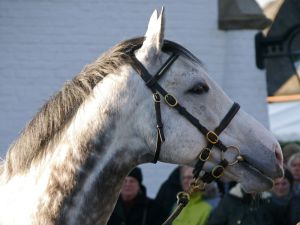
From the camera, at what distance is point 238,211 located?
699cm

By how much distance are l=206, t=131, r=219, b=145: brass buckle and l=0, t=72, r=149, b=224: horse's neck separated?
1.04 ft

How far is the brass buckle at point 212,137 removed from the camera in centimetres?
408

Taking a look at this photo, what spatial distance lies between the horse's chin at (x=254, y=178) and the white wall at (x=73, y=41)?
682 centimetres

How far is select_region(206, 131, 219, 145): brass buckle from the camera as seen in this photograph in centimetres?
408

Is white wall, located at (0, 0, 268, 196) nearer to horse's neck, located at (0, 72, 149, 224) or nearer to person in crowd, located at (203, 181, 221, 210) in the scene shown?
person in crowd, located at (203, 181, 221, 210)

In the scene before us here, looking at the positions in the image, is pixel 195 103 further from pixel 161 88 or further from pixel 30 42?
pixel 30 42

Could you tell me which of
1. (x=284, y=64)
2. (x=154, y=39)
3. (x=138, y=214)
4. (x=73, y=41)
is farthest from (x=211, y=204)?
(x=284, y=64)

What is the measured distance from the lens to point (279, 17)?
1351 centimetres

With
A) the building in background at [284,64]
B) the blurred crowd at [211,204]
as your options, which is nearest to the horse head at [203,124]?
the blurred crowd at [211,204]

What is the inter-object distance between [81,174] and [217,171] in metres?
0.65

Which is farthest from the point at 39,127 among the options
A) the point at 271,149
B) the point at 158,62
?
the point at 271,149

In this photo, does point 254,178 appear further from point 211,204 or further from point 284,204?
point 211,204

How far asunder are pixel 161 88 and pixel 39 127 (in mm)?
586

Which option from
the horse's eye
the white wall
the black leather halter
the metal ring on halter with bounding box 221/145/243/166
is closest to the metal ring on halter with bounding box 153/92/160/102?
the black leather halter
